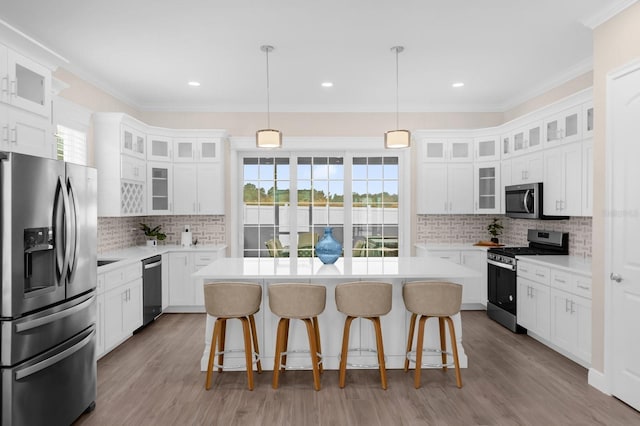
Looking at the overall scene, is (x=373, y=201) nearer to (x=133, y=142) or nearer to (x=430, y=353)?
(x=430, y=353)

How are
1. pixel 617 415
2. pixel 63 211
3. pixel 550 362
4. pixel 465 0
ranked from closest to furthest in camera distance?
1. pixel 63 211
2. pixel 617 415
3. pixel 465 0
4. pixel 550 362

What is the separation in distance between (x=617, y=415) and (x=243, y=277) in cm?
288

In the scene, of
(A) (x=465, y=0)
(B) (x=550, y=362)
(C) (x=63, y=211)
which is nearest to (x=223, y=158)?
(C) (x=63, y=211)

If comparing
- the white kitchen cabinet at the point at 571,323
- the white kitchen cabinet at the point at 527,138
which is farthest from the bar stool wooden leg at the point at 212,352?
the white kitchen cabinet at the point at 527,138

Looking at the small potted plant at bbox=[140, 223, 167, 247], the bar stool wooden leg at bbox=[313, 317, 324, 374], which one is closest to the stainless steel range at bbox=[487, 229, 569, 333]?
the bar stool wooden leg at bbox=[313, 317, 324, 374]

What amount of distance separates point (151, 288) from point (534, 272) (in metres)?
4.38

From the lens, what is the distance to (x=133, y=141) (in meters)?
5.16

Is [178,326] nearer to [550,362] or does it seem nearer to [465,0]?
[550,362]

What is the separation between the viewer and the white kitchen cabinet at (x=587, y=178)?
156 inches

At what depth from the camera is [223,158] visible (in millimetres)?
5930

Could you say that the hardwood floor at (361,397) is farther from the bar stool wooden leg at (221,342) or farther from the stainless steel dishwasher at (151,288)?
the stainless steel dishwasher at (151,288)

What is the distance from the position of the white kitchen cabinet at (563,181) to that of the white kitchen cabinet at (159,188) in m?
4.86

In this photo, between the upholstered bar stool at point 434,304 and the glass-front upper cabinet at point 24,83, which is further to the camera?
the upholstered bar stool at point 434,304

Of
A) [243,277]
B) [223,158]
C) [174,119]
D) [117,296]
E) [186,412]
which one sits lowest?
[186,412]
